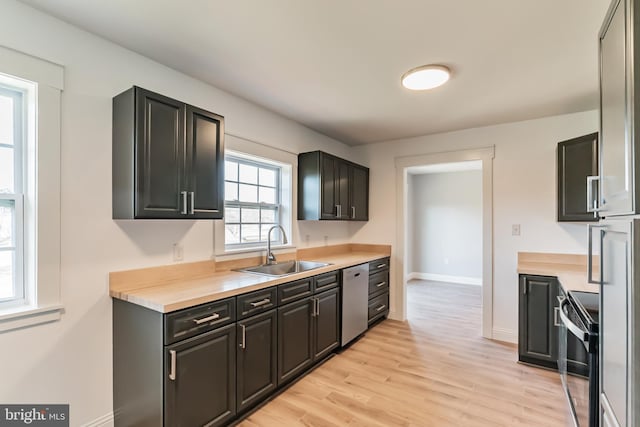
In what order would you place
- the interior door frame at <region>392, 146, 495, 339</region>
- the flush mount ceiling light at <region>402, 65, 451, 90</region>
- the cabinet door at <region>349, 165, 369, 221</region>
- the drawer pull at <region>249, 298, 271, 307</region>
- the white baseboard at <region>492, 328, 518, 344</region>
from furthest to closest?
the cabinet door at <region>349, 165, 369, 221</region>, the interior door frame at <region>392, 146, 495, 339</region>, the white baseboard at <region>492, 328, 518, 344</region>, the flush mount ceiling light at <region>402, 65, 451, 90</region>, the drawer pull at <region>249, 298, 271, 307</region>

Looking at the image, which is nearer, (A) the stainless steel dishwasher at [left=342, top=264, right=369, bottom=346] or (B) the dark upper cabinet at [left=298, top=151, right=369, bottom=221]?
(A) the stainless steel dishwasher at [left=342, top=264, right=369, bottom=346]

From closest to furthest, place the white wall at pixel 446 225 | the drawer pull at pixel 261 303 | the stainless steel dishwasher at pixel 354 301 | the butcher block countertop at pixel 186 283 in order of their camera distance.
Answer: the butcher block countertop at pixel 186 283
the drawer pull at pixel 261 303
the stainless steel dishwasher at pixel 354 301
the white wall at pixel 446 225

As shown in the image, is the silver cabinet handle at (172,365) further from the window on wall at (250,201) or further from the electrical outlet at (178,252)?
the window on wall at (250,201)

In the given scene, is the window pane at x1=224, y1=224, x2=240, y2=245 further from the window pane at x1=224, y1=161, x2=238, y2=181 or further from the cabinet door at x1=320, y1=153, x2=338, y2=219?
the cabinet door at x1=320, y1=153, x2=338, y2=219

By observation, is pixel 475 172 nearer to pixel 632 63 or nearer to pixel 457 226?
pixel 457 226

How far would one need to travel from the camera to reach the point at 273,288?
232 centimetres

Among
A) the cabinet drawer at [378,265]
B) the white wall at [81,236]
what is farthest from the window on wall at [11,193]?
the cabinet drawer at [378,265]

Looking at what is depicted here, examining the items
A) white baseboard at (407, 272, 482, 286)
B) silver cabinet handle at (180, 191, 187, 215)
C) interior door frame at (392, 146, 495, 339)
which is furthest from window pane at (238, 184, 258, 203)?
white baseboard at (407, 272, 482, 286)

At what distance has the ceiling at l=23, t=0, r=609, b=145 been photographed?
5.44 feet

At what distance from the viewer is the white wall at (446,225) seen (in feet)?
21.0

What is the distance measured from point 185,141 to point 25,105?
2.69ft

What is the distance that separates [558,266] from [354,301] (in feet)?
7.04

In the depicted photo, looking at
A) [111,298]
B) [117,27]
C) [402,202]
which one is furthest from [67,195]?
[402,202]

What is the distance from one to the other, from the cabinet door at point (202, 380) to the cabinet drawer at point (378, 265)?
2.15 m
